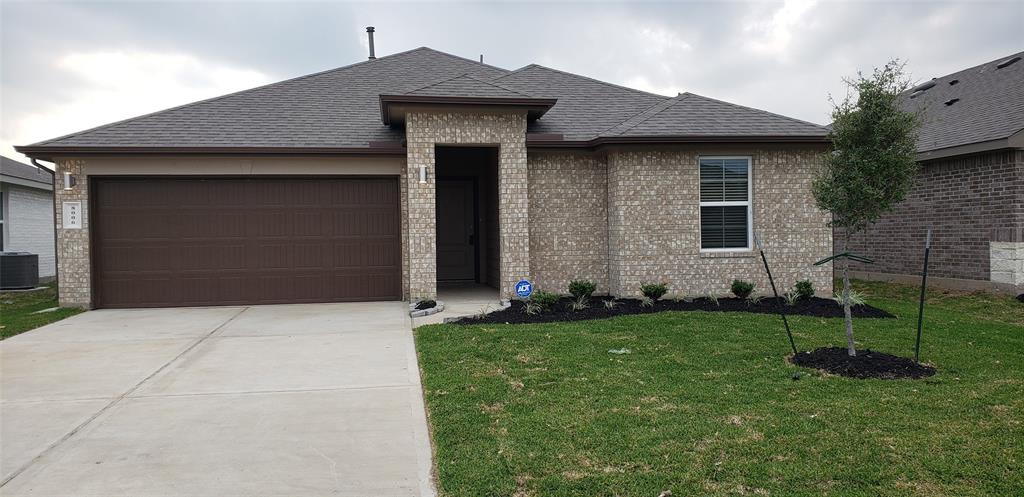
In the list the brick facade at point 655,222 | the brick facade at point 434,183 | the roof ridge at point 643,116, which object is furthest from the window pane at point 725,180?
the brick facade at point 434,183

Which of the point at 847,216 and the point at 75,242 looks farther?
the point at 75,242

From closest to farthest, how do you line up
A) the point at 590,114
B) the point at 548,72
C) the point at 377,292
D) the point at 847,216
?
1. the point at 847,216
2. the point at 377,292
3. the point at 590,114
4. the point at 548,72

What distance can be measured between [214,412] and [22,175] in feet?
57.0

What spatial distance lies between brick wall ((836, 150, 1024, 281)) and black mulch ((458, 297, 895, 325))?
4.09 meters

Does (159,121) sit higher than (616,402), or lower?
higher

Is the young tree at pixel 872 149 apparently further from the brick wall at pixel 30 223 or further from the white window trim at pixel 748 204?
the brick wall at pixel 30 223

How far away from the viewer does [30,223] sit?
61.8 feet

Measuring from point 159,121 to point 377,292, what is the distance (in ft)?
17.2

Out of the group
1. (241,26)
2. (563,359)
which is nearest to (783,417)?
(563,359)

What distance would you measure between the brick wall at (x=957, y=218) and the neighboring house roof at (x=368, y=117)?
3.81 m

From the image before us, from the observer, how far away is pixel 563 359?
688 cm

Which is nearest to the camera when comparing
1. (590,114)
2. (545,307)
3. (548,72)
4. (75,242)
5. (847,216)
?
(847,216)

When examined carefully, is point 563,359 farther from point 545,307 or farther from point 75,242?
point 75,242

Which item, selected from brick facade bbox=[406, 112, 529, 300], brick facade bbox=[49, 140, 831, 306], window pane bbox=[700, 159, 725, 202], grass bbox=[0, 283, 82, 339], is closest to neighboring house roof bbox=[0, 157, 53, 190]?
grass bbox=[0, 283, 82, 339]
